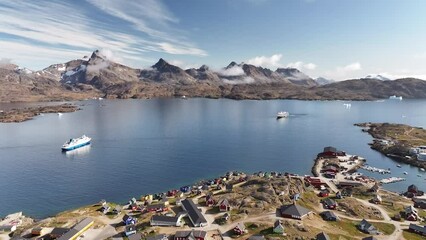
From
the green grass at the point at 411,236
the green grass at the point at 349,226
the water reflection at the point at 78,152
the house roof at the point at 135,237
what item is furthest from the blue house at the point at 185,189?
the water reflection at the point at 78,152

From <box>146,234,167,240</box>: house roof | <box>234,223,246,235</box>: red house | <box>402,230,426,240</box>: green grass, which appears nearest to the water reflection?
<box>146,234,167,240</box>: house roof

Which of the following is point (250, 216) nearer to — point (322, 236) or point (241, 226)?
point (241, 226)

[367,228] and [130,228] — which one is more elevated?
[130,228]

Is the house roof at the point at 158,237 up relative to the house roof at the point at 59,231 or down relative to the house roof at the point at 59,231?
up

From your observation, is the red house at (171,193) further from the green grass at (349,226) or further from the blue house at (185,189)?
the green grass at (349,226)

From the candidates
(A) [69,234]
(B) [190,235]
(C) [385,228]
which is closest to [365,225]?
(C) [385,228]

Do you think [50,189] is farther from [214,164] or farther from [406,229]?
[406,229]

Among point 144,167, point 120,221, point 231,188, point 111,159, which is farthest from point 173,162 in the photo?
point 120,221
